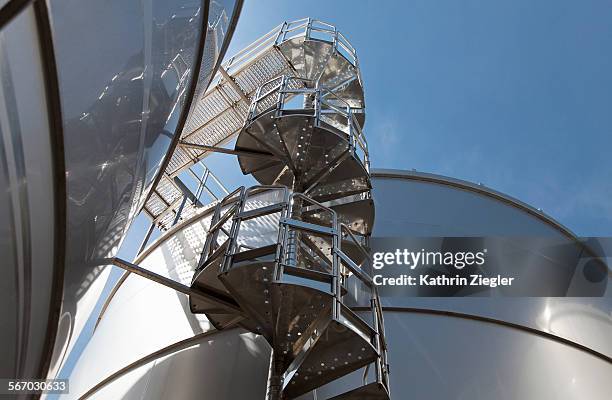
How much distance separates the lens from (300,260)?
6488 millimetres

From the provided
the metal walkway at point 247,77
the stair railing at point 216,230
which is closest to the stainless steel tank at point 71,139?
the stair railing at point 216,230

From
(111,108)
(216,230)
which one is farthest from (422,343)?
(111,108)

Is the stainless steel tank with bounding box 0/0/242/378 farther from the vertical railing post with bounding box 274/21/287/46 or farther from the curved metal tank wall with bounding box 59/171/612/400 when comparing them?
the vertical railing post with bounding box 274/21/287/46

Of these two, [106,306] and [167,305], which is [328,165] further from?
[106,306]

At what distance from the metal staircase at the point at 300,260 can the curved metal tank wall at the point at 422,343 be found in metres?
0.46

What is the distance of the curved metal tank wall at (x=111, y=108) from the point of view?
288 cm

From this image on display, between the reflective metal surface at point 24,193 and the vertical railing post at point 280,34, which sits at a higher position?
the vertical railing post at point 280,34

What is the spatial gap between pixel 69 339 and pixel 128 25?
232 cm

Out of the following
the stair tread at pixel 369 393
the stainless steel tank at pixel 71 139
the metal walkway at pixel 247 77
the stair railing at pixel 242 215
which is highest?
the metal walkway at pixel 247 77

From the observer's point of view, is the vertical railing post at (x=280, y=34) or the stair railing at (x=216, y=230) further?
the vertical railing post at (x=280, y=34)

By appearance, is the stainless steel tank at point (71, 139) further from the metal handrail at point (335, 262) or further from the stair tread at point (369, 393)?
the stair tread at point (369, 393)

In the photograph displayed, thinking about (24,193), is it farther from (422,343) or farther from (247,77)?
(247,77)

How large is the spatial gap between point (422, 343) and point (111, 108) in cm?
475

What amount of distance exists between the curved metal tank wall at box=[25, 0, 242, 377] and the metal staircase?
55.2 inches
